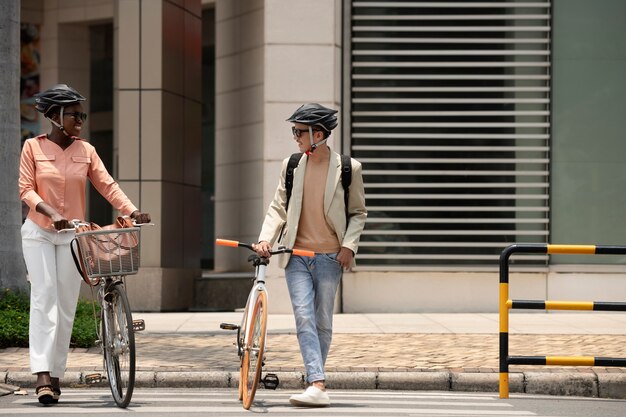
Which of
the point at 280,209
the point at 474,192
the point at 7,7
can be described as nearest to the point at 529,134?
the point at 474,192

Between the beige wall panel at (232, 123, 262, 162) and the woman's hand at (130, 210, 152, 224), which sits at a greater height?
the beige wall panel at (232, 123, 262, 162)

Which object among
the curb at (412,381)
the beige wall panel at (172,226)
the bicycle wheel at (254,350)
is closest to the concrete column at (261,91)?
the beige wall panel at (172,226)

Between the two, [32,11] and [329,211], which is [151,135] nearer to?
[329,211]

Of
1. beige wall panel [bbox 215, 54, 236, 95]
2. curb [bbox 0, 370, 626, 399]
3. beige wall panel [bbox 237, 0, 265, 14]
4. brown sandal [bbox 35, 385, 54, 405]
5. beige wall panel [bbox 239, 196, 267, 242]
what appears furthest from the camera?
beige wall panel [bbox 215, 54, 236, 95]

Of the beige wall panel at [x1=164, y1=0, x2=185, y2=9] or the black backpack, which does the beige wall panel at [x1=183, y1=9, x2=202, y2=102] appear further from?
the black backpack

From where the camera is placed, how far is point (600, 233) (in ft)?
54.8

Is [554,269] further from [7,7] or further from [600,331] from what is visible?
[7,7]

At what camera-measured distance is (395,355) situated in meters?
10.9

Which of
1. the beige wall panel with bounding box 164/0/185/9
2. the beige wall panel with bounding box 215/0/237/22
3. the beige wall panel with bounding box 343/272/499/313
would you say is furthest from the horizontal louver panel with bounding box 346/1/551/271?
the beige wall panel with bounding box 215/0/237/22

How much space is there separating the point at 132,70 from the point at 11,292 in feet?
22.3

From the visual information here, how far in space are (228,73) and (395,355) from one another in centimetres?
1199

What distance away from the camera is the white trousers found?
27.6ft

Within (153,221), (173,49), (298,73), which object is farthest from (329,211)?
(173,49)

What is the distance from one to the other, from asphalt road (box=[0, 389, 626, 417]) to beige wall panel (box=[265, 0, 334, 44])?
7810mm
